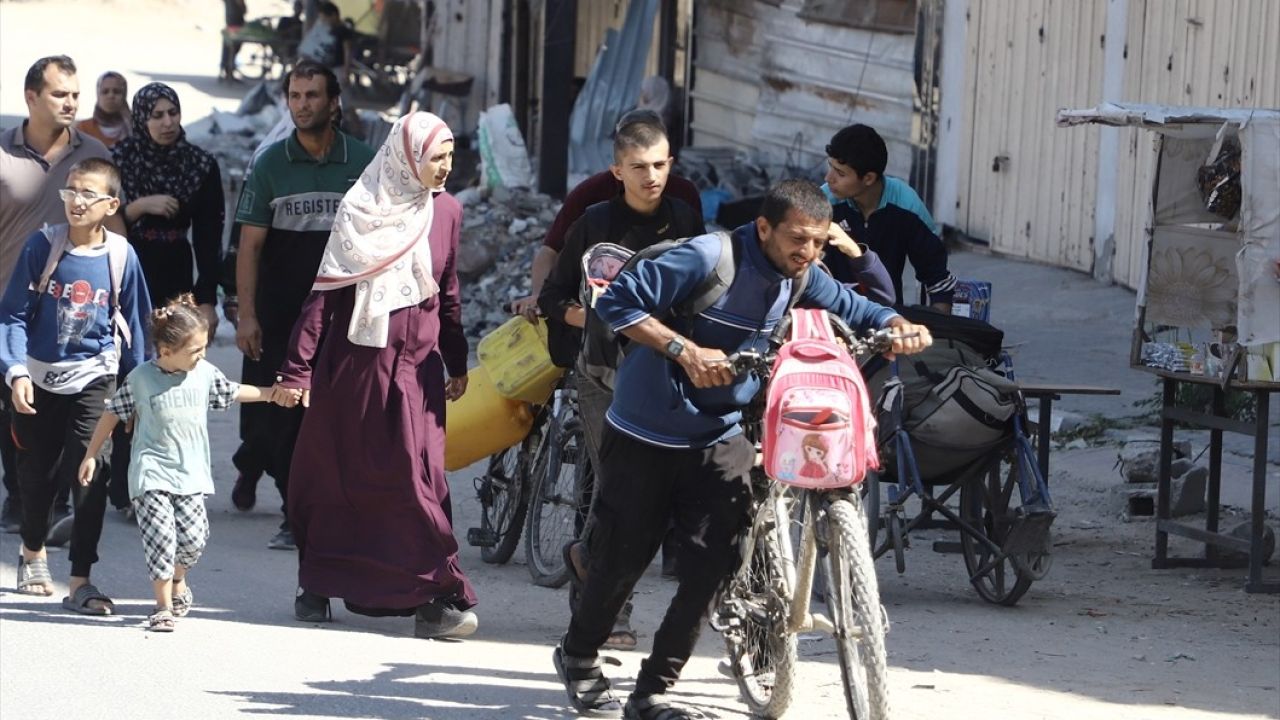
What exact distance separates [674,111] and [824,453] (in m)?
16.6

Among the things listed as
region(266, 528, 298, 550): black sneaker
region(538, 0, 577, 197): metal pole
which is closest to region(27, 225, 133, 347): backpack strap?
region(266, 528, 298, 550): black sneaker

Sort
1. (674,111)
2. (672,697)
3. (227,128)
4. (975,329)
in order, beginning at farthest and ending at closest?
(227,128) < (674,111) < (975,329) < (672,697)

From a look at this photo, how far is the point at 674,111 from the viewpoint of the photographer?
21219mm

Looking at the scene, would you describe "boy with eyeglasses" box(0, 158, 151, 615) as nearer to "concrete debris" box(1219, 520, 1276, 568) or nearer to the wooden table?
the wooden table

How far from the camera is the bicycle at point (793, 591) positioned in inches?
191

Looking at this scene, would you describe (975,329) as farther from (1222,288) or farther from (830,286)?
(830,286)

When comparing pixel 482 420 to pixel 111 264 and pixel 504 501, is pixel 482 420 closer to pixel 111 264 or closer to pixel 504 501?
pixel 504 501

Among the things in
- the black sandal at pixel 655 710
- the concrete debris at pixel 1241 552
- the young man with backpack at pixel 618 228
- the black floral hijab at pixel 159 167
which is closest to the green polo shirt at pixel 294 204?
the black floral hijab at pixel 159 167

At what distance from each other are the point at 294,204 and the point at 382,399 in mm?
1287

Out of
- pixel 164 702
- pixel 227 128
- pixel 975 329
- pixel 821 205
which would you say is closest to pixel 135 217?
pixel 164 702

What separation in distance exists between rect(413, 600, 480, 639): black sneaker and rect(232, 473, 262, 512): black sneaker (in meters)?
2.49

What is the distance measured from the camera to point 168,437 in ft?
21.7

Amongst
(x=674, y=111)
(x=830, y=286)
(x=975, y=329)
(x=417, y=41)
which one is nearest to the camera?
(x=830, y=286)

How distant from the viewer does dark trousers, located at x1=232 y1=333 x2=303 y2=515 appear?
8.06 m
